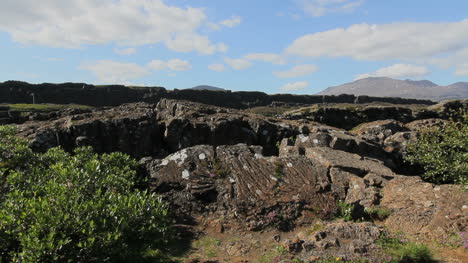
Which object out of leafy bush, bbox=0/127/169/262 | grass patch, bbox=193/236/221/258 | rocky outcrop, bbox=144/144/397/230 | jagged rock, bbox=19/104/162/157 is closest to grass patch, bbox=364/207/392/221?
rocky outcrop, bbox=144/144/397/230

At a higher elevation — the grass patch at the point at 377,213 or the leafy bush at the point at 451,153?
the leafy bush at the point at 451,153

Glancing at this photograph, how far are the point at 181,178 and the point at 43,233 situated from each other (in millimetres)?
12645

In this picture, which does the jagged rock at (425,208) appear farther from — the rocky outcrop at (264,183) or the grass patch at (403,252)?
the grass patch at (403,252)

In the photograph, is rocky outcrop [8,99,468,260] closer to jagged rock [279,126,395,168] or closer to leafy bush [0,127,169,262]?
jagged rock [279,126,395,168]

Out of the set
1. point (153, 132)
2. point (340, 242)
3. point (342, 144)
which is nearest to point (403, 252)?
point (340, 242)

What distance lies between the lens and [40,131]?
34156mm

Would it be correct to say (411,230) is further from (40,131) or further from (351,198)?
(40,131)

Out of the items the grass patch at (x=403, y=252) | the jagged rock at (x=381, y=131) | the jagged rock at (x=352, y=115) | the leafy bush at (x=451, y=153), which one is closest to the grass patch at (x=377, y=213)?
the grass patch at (x=403, y=252)

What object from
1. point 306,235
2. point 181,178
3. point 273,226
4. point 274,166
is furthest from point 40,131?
point 306,235

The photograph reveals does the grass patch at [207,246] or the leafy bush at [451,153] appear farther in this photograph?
the leafy bush at [451,153]

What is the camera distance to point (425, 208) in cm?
1722

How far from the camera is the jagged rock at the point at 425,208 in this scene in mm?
15570

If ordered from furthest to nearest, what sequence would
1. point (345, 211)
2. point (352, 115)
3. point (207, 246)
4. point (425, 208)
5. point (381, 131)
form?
1. point (352, 115)
2. point (381, 131)
3. point (345, 211)
4. point (425, 208)
5. point (207, 246)

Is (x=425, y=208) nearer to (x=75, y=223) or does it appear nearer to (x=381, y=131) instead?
(x=75, y=223)
